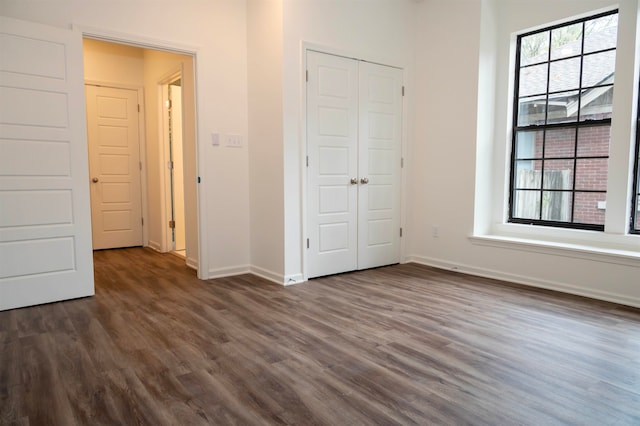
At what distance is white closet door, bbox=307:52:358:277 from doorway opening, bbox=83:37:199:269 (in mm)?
2049

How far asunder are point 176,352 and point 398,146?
3.38m

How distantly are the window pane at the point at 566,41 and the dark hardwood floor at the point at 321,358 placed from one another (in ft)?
7.64

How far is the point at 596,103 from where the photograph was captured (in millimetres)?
3760

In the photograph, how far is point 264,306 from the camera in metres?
3.27

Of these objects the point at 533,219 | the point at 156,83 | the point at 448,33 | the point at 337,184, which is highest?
the point at 448,33

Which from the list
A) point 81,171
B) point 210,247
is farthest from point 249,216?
point 81,171

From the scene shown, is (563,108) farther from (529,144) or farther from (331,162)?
(331,162)

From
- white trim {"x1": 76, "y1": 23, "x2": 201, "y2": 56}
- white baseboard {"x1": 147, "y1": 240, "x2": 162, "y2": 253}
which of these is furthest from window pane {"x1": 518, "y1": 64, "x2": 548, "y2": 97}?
white baseboard {"x1": 147, "y1": 240, "x2": 162, "y2": 253}

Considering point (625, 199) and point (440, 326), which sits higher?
point (625, 199)

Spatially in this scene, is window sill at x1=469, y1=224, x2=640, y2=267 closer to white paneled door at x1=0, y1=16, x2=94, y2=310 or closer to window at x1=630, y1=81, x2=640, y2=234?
window at x1=630, y1=81, x2=640, y2=234

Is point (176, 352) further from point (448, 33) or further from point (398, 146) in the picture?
point (448, 33)

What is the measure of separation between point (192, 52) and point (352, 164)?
6.34ft

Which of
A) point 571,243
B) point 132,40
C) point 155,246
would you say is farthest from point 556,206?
point 155,246

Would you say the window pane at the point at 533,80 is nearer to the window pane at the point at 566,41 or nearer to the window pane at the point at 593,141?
the window pane at the point at 566,41
